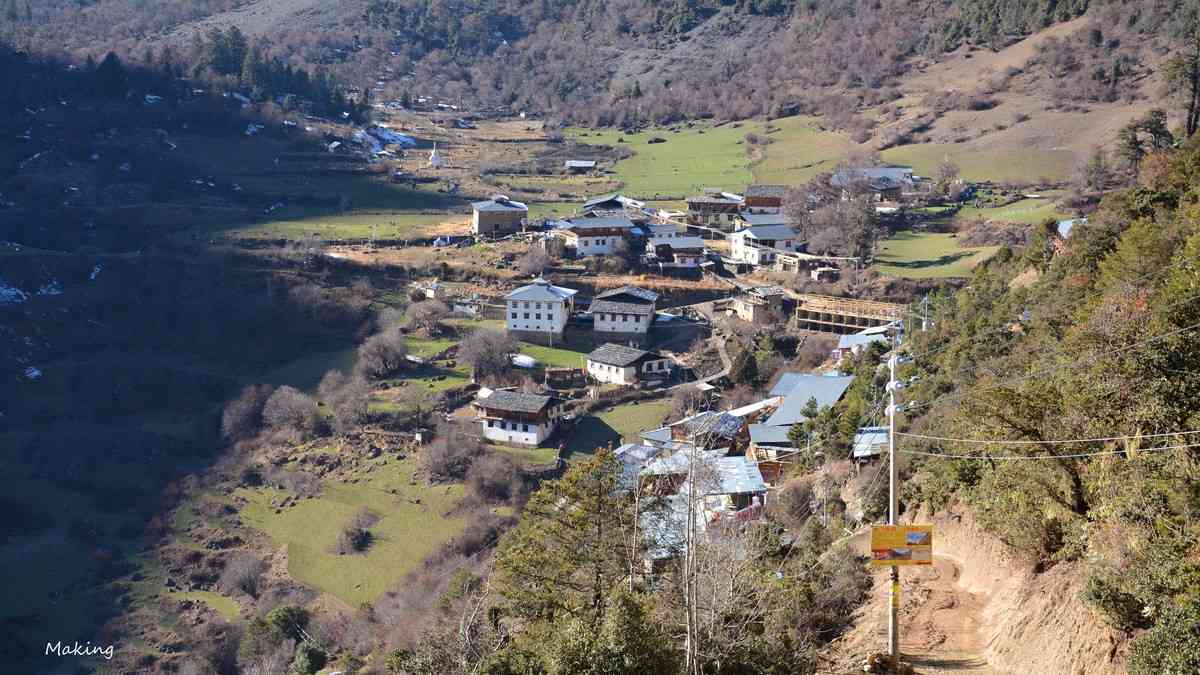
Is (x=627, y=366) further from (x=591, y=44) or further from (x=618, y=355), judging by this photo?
(x=591, y=44)

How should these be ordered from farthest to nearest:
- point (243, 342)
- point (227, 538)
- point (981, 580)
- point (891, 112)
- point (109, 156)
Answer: point (891, 112)
point (109, 156)
point (243, 342)
point (227, 538)
point (981, 580)

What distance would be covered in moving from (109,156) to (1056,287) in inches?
1759

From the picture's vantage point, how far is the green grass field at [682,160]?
50500mm

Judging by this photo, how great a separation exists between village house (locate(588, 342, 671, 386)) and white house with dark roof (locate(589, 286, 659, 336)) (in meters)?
1.79

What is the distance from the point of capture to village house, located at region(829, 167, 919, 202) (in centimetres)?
4209

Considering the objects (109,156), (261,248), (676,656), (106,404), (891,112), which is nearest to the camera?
(676,656)

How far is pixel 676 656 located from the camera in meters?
8.88

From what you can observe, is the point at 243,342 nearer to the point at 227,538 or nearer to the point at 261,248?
the point at 261,248

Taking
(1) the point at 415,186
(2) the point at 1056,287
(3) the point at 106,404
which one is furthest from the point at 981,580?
(1) the point at 415,186

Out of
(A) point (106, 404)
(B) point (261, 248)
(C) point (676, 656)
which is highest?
(C) point (676, 656)

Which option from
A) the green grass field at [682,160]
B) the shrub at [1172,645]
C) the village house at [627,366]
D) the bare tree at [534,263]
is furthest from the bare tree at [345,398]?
the shrub at [1172,645]

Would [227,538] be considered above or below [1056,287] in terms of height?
below

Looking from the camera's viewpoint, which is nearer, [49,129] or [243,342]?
[243,342]

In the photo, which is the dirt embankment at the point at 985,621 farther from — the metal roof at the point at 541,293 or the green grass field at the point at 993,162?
the green grass field at the point at 993,162
